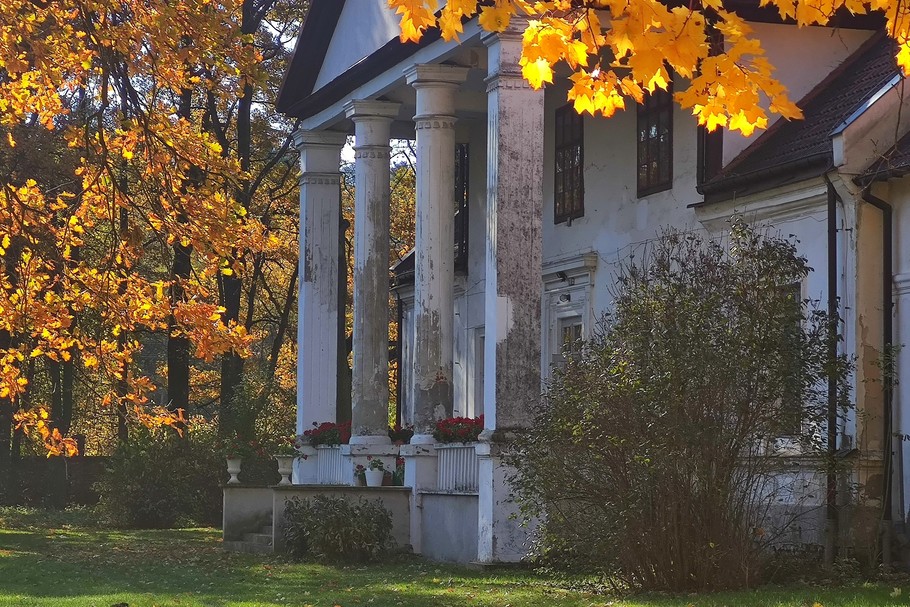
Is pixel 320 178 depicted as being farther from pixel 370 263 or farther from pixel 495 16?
pixel 495 16

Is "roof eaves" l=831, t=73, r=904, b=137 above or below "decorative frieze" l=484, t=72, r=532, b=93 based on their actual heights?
below

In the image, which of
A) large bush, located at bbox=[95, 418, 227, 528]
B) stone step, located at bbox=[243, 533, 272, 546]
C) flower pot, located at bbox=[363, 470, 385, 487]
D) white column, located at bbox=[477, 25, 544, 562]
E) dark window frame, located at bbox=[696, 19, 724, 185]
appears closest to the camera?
white column, located at bbox=[477, 25, 544, 562]

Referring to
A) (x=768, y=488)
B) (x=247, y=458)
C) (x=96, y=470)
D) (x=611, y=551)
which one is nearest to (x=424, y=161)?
(x=768, y=488)

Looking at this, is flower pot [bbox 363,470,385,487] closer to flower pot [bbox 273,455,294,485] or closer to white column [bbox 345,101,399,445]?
white column [bbox 345,101,399,445]

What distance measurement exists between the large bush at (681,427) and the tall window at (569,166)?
7.94 metres

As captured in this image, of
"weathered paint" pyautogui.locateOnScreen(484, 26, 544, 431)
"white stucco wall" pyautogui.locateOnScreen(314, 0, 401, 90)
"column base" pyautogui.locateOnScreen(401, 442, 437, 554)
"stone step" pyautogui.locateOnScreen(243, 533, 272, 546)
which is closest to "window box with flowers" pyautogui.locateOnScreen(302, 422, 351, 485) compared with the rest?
"stone step" pyautogui.locateOnScreen(243, 533, 272, 546)

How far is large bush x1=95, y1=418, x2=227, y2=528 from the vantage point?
3016 centimetres

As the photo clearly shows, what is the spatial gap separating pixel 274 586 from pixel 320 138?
10667 mm

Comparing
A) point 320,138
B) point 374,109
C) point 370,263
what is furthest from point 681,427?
point 320,138

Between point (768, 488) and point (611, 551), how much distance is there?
10.0ft

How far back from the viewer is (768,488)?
574 inches

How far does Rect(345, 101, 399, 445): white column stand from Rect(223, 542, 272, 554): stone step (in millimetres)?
2053

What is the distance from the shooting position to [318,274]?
79.2ft

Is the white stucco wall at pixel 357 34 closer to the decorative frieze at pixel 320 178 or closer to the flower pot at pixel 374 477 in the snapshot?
the decorative frieze at pixel 320 178
